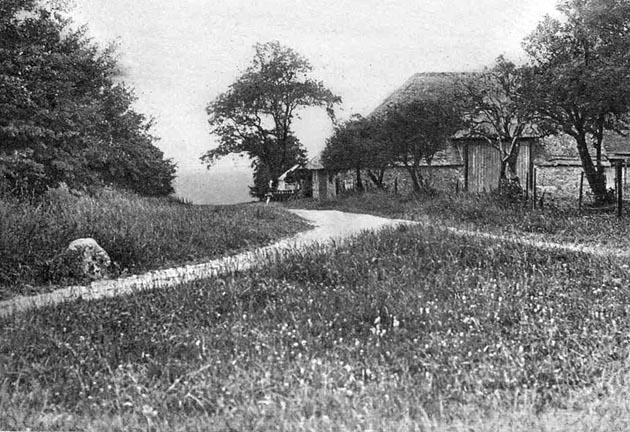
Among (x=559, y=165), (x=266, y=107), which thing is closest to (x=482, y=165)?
(x=559, y=165)

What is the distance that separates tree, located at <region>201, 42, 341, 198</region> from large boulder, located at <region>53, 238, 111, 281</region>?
7.09 ft

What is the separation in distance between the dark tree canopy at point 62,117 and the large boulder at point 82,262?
1881 millimetres

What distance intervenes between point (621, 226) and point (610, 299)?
6785mm

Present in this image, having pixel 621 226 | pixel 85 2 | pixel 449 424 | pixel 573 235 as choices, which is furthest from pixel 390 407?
pixel 621 226

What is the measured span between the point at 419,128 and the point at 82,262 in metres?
15.1

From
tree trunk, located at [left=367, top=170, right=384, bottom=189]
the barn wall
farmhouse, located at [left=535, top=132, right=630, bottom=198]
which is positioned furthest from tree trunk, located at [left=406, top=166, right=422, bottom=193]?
farmhouse, located at [left=535, top=132, right=630, bottom=198]

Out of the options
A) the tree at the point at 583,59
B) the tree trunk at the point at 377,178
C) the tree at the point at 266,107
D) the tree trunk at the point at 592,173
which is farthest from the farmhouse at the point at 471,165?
the tree at the point at 266,107

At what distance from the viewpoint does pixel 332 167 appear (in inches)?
742

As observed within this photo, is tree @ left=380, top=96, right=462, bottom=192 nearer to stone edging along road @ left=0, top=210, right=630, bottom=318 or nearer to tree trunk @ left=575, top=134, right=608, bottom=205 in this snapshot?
tree trunk @ left=575, top=134, right=608, bottom=205

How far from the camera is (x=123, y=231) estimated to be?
9648mm

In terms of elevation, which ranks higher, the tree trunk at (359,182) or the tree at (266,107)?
the tree at (266,107)

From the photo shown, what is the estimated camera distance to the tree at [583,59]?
13430mm

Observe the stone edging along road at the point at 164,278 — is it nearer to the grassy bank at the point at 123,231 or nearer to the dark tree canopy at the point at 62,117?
the grassy bank at the point at 123,231

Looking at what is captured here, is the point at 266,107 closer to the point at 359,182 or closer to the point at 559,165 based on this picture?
the point at 359,182
